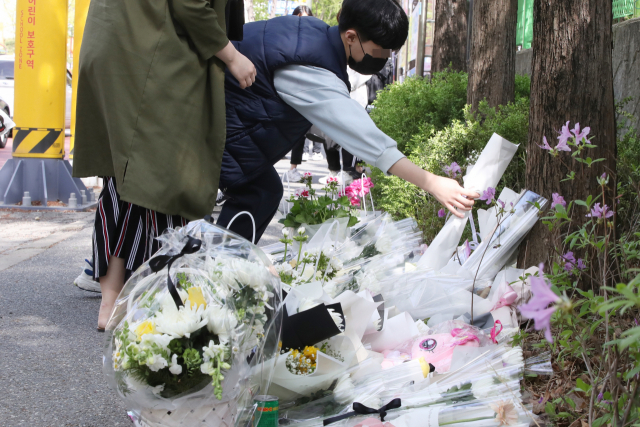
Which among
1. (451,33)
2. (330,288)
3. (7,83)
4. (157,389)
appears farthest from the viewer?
(7,83)

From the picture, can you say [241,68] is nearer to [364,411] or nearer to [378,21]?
[378,21]

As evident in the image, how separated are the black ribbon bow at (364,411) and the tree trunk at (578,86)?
1.22 metres

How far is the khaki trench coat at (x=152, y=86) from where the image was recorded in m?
2.25

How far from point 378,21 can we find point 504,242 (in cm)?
123

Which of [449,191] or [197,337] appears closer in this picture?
[197,337]

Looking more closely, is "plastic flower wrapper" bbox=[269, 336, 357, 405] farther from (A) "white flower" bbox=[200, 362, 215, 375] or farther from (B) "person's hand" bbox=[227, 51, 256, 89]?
(B) "person's hand" bbox=[227, 51, 256, 89]

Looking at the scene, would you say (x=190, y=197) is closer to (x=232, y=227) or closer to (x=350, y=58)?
(x=232, y=227)

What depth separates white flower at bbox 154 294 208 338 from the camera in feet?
4.92

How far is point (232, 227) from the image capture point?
9.93ft

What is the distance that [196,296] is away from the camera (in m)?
1.65

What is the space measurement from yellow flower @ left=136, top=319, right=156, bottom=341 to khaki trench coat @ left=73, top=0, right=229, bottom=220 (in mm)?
800

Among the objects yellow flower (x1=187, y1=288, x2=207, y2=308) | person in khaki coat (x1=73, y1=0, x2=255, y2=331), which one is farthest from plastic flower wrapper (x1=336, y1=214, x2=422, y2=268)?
yellow flower (x1=187, y1=288, x2=207, y2=308)

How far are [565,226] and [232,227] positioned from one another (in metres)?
1.58

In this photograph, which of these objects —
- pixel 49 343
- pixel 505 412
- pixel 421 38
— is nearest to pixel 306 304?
Result: pixel 505 412
